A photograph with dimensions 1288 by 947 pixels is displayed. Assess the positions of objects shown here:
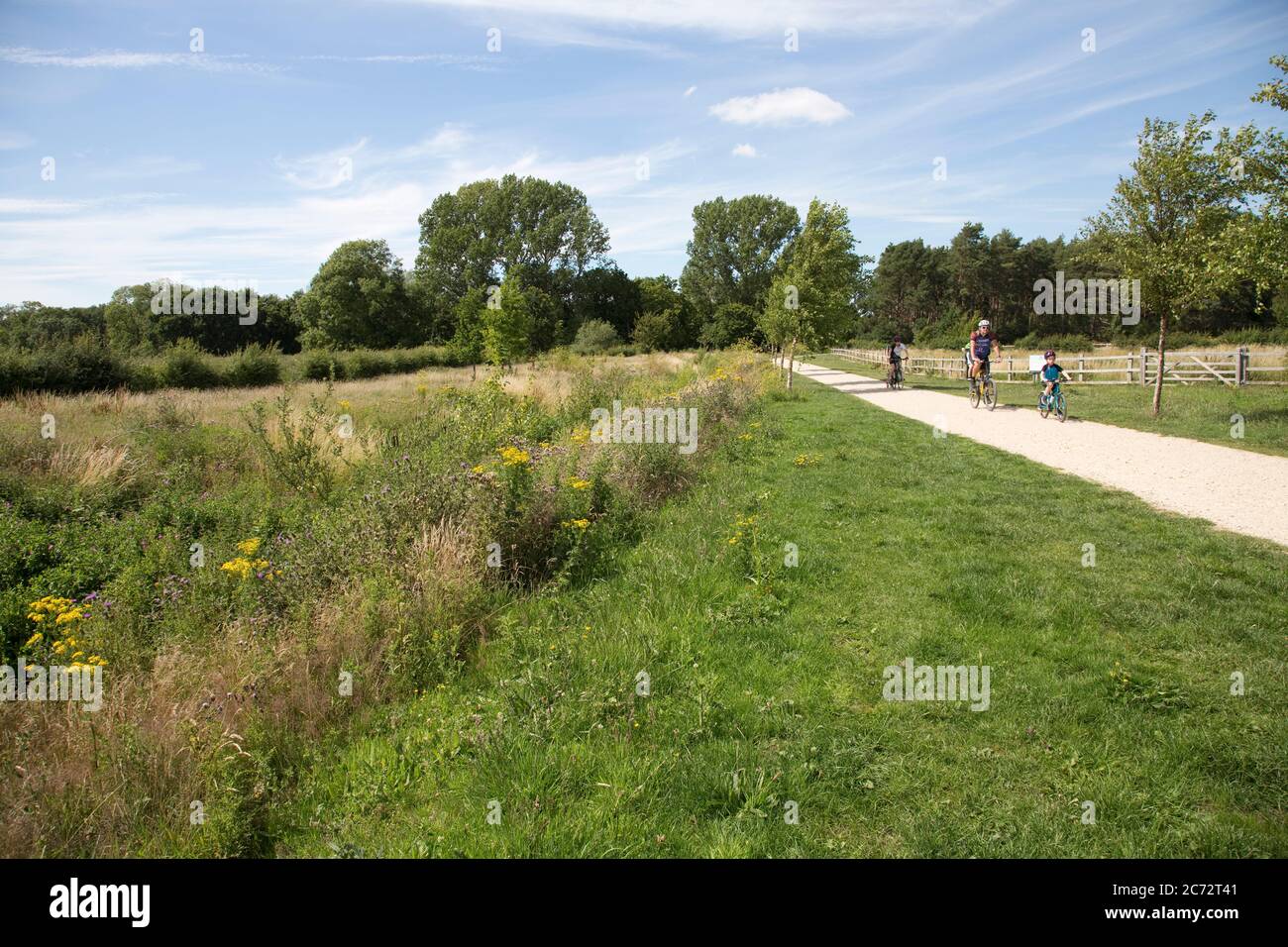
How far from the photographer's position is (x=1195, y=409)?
14.6 m

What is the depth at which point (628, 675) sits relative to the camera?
13.9 feet

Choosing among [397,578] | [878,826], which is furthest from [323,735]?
[878,826]

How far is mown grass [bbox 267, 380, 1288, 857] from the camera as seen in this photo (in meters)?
2.89

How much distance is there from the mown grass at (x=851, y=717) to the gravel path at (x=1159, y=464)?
90 centimetres

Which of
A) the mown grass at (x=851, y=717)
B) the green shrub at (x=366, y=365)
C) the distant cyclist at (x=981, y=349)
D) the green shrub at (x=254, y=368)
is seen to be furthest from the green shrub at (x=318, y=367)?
the mown grass at (x=851, y=717)

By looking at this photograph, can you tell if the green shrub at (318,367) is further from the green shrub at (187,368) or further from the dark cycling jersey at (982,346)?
the dark cycling jersey at (982,346)

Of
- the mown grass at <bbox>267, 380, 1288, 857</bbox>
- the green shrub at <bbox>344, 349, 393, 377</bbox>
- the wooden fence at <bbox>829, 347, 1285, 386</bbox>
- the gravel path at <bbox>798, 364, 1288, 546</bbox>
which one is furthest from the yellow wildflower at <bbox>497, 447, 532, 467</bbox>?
the green shrub at <bbox>344, 349, 393, 377</bbox>

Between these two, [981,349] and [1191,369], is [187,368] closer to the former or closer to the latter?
[981,349]

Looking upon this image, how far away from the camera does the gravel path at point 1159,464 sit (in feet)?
23.3

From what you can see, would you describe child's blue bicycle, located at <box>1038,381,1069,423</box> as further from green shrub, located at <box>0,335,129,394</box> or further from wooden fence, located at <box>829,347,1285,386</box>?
green shrub, located at <box>0,335,129,394</box>

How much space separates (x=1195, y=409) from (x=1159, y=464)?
23.6 feet

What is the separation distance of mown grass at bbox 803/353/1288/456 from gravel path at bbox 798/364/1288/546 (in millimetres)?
506

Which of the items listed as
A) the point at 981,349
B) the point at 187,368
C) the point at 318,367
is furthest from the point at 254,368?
the point at 981,349
